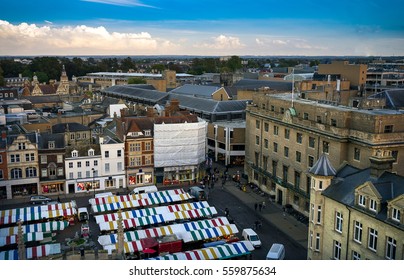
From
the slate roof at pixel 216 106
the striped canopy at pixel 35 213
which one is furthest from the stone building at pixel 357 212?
the slate roof at pixel 216 106

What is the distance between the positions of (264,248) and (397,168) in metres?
6.60

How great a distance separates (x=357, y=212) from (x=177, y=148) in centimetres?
1566

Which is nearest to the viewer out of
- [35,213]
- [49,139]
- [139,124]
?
[35,213]

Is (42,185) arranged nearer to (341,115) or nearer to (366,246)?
(341,115)

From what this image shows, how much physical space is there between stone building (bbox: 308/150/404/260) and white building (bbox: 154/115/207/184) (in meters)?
13.1

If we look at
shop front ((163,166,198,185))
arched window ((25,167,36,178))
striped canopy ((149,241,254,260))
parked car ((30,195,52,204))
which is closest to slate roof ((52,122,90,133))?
arched window ((25,167,36,178))

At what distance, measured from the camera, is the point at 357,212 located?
1195 cm

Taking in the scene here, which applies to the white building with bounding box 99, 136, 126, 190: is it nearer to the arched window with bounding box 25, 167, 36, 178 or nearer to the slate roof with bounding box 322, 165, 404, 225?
the arched window with bounding box 25, 167, 36, 178

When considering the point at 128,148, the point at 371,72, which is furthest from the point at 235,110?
the point at 371,72

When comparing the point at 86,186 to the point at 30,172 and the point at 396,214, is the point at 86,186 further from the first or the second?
the point at 396,214

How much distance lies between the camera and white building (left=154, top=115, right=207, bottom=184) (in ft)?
85.5

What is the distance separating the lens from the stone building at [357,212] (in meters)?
10.8

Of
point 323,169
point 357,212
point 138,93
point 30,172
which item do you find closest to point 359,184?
point 357,212

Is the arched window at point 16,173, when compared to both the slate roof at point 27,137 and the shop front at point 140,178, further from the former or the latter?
the shop front at point 140,178
